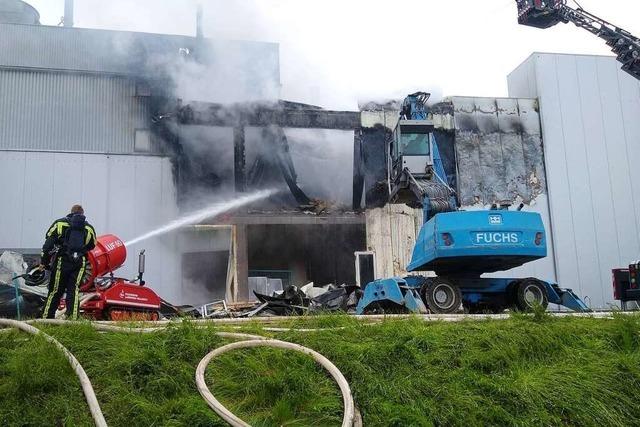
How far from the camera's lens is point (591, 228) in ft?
63.6

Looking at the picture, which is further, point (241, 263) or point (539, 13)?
point (241, 263)

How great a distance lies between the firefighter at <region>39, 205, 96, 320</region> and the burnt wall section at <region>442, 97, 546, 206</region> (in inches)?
516

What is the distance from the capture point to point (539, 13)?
16375mm

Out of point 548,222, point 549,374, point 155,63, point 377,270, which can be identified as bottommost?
point 549,374

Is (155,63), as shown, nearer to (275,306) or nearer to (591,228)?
(275,306)

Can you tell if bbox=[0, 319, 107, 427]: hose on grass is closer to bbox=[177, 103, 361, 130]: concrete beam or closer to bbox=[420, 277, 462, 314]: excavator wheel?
bbox=[420, 277, 462, 314]: excavator wheel

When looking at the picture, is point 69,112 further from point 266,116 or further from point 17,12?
point 17,12

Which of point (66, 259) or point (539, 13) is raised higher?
point (539, 13)

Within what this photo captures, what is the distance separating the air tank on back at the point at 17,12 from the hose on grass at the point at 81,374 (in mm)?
20538

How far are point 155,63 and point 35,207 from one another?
5200 mm

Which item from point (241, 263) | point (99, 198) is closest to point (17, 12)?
point (99, 198)

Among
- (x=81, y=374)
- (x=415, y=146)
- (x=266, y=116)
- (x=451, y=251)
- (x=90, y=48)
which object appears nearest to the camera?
(x=81, y=374)

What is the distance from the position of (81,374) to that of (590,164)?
18.0 metres

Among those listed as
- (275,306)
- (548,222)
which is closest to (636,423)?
(275,306)
